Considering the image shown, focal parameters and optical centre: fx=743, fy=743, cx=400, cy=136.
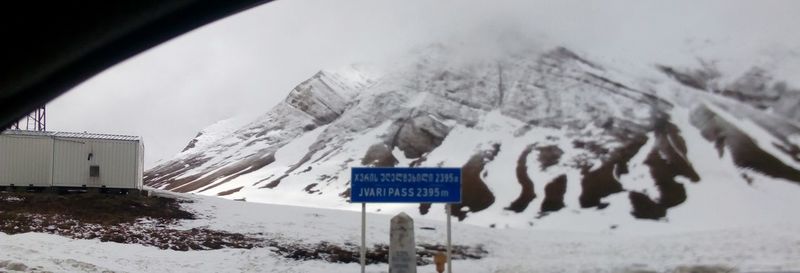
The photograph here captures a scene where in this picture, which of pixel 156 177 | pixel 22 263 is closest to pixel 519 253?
pixel 22 263

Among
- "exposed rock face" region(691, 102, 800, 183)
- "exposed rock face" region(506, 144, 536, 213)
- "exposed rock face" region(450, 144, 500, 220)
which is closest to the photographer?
"exposed rock face" region(450, 144, 500, 220)

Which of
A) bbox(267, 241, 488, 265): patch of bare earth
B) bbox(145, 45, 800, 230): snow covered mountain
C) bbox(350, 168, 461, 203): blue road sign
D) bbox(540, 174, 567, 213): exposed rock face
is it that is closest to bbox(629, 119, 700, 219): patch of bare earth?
bbox(145, 45, 800, 230): snow covered mountain

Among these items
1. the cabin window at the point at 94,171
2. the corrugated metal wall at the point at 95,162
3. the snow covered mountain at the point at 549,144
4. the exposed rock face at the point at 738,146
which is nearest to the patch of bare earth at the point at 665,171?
the snow covered mountain at the point at 549,144

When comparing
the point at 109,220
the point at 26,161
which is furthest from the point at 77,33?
the point at 26,161

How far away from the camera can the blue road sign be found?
19922 millimetres

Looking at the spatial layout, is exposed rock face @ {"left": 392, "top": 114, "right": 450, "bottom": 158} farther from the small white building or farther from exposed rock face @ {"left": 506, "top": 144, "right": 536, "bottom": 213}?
the small white building

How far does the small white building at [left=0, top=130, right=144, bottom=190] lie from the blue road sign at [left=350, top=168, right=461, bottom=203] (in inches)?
1466

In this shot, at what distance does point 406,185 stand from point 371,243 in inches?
894

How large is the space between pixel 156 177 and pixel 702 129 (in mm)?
131648

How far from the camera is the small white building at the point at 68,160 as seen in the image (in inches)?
1992

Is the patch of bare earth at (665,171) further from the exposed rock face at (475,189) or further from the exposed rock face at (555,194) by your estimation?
the exposed rock face at (475,189)

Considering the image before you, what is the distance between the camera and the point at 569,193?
342 feet

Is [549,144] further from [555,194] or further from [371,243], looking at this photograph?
[371,243]

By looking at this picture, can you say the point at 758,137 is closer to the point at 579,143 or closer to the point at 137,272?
the point at 579,143
